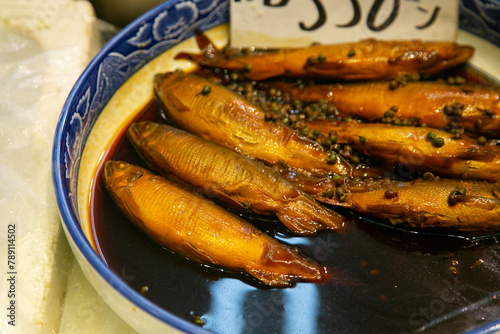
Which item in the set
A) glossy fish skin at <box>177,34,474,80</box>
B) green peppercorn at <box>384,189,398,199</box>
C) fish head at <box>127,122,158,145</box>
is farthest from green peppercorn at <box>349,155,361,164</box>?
fish head at <box>127,122,158,145</box>

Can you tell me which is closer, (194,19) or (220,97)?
(220,97)

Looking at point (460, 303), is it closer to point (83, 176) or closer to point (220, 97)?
point (220, 97)

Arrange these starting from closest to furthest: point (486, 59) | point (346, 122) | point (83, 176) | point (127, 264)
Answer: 1. point (127, 264)
2. point (83, 176)
3. point (346, 122)
4. point (486, 59)

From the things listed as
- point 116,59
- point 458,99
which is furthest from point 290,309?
point 116,59

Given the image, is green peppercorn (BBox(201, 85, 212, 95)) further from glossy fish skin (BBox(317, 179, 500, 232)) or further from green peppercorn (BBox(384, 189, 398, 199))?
green peppercorn (BBox(384, 189, 398, 199))

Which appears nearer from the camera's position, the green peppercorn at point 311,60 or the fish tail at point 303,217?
the fish tail at point 303,217

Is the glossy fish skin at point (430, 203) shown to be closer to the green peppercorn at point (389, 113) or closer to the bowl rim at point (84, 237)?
the green peppercorn at point (389, 113)

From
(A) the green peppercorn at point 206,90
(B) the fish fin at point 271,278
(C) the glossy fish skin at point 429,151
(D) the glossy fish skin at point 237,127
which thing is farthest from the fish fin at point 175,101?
(B) the fish fin at point 271,278
